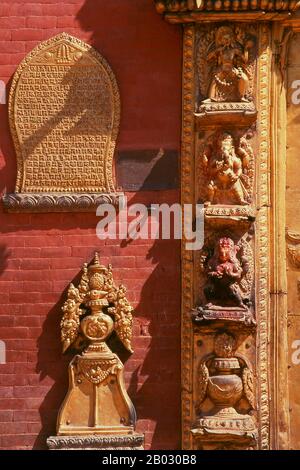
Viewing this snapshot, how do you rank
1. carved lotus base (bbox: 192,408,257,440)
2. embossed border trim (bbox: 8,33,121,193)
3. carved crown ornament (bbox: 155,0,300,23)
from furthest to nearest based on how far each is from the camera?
embossed border trim (bbox: 8,33,121,193) → carved crown ornament (bbox: 155,0,300,23) → carved lotus base (bbox: 192,408,257,440)

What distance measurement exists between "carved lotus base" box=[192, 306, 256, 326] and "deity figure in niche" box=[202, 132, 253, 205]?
904 mm

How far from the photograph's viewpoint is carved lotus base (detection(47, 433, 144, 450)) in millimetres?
12273

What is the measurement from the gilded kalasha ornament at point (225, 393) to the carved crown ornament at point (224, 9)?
269 cm

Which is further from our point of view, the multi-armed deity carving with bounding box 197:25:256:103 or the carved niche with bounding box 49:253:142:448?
the multi-armed deity carving with bounding box 197:25:256:103

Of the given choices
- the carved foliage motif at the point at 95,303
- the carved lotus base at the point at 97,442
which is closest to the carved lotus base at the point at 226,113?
the carved foliage motif at the point at 95,303

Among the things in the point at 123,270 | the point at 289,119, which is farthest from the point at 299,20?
the point at 123,270

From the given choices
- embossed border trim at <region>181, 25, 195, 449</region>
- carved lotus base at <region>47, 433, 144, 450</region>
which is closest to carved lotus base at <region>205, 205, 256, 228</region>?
embossed border trim at <region>181, 25, 195, 449</region>

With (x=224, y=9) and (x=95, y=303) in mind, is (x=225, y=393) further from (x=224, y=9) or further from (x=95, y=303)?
(x=224, y=9)

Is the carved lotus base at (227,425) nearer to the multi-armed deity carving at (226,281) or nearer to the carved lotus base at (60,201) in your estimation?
the multi-armed deity carving at (226,281)

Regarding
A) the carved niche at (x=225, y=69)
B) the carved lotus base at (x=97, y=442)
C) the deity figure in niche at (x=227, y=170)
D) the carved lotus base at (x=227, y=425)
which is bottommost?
the carved lotus base at (x=97, y=442)

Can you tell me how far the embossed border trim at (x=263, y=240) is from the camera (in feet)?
40.5

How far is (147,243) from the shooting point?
12539 mm

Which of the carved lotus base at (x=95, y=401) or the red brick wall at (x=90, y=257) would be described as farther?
the red brick wall at (x=90, y=257)

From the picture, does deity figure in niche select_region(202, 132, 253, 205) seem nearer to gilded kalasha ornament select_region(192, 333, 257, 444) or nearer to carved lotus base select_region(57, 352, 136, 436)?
gilded kalasha ornament select_region(192, 333, 257, 444)
